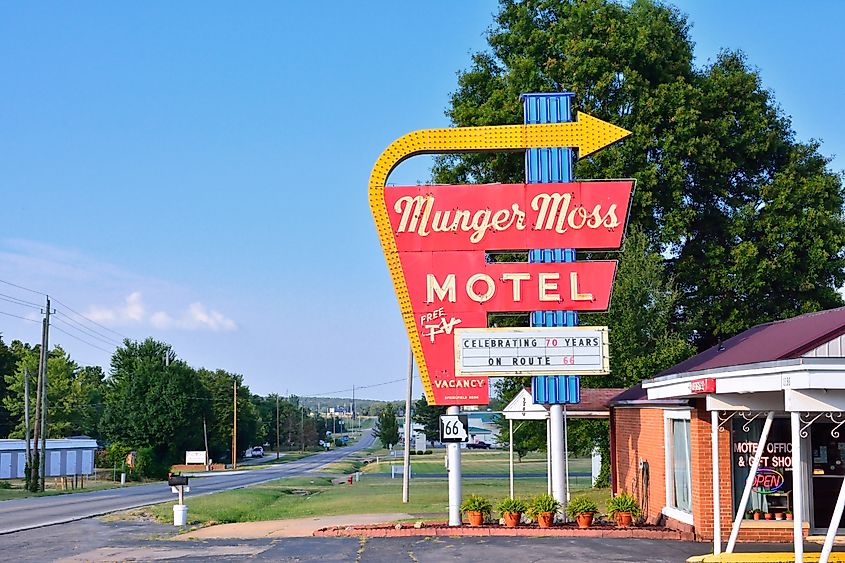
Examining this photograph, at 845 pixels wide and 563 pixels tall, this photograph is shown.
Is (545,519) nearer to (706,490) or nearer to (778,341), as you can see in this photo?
(706,490)

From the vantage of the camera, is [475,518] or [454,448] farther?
[454,448]

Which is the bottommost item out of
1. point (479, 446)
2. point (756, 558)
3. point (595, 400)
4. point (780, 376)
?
point (479, 446)

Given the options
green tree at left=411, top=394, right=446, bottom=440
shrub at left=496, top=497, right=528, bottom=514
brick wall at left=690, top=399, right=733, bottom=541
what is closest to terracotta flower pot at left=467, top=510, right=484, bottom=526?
shrub at left=496, top=497, right=528, bottom=514

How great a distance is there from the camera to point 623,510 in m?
23.2

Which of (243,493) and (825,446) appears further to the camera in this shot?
(243,493)

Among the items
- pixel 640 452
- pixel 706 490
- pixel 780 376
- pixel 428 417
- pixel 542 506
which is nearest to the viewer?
pixel 780 376

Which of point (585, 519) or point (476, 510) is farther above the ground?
point (476, 510)

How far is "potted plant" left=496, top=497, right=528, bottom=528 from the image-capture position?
22938 mm

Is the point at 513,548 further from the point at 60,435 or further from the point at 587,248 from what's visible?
the point at 60,435

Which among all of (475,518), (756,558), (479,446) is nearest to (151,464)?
(475,518)

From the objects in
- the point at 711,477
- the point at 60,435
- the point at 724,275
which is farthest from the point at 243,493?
the point at 60,435

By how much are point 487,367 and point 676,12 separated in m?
26.4

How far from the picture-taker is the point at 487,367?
2317 cm

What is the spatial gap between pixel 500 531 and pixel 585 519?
2013 millimetres
